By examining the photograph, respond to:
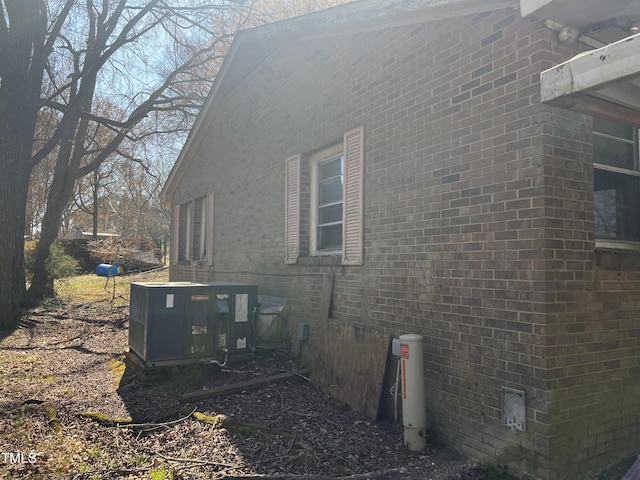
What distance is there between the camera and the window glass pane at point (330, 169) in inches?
265

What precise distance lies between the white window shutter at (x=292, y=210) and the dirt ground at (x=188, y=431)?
1.65 metres

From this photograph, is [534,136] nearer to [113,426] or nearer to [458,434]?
[458,434]

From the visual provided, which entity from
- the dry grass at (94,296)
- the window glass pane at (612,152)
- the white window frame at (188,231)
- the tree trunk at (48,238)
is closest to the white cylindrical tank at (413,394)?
the window glass pane at (612,152)

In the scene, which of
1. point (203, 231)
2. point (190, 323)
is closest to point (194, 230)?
point (203, 231)

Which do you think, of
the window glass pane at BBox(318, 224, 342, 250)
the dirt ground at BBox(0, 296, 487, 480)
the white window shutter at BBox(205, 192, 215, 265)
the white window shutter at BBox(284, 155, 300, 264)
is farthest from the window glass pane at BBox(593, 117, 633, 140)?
the white window shutter at BBox(205, 192, 215, 265)

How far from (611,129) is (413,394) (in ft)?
9.79

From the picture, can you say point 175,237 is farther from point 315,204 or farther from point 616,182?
A: point 616,182

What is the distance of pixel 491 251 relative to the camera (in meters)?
3.90

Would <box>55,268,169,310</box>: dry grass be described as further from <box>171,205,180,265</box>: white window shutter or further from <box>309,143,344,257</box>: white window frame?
<box>309,143,344,257</box>: white window frame

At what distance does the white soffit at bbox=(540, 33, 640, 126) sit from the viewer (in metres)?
2.43

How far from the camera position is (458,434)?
4109 millimetres

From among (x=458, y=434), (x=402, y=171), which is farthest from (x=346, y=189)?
(x=458, y=434)

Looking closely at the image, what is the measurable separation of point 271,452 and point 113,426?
1.78 meters

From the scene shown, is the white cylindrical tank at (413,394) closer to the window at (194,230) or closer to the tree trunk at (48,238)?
the window at (194,230)
